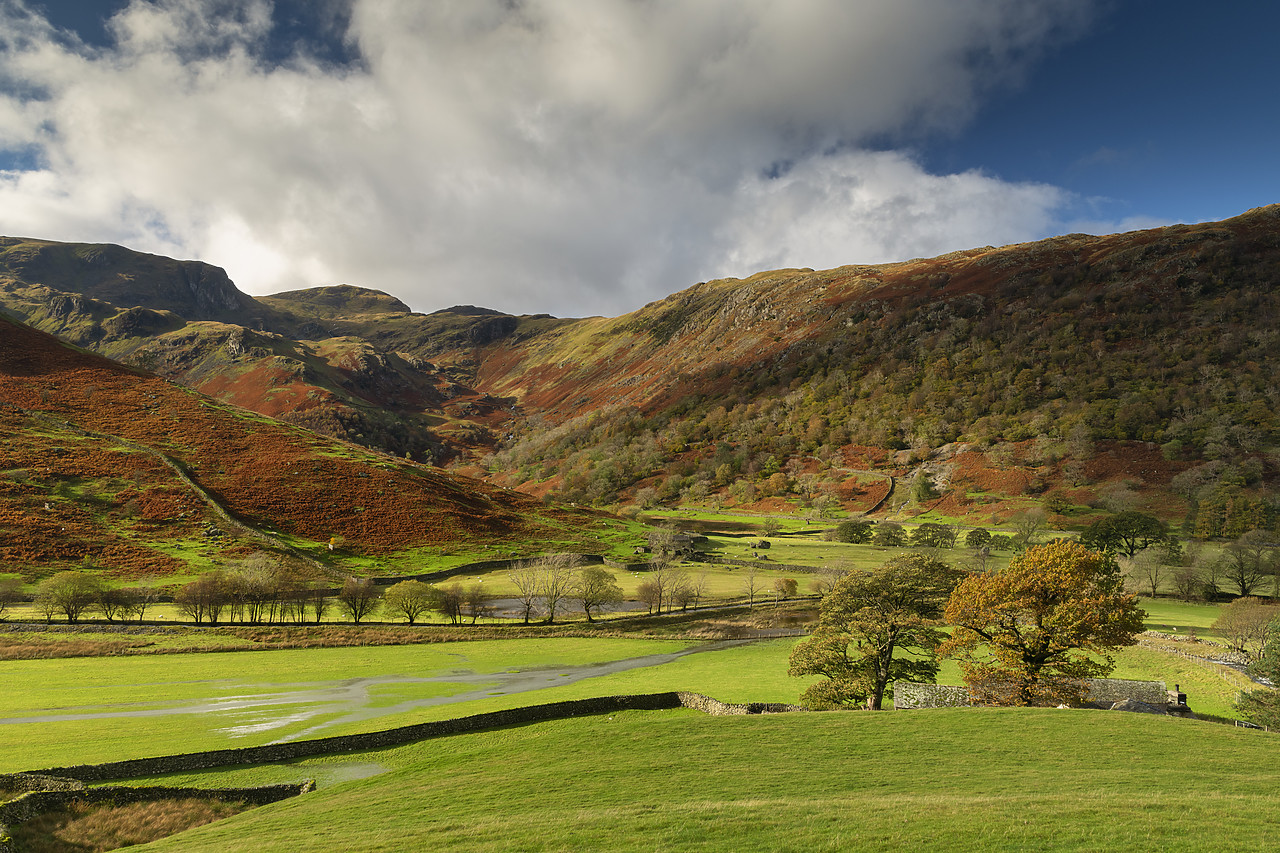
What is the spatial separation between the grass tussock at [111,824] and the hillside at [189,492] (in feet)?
185

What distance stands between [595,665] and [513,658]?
7707 millimetres

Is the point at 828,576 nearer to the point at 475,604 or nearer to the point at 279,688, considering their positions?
the point at 475,604

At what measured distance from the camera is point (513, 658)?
5159 centimetres

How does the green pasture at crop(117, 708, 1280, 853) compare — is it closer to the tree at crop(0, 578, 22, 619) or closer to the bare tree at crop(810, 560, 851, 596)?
the tree at crop(0, 578, 22, 619)

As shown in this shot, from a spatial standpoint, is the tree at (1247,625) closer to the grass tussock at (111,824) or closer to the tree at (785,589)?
the tree at (785,589)

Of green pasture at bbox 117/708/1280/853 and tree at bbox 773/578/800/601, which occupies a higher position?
green pasture at bbox 117/708/1280/853

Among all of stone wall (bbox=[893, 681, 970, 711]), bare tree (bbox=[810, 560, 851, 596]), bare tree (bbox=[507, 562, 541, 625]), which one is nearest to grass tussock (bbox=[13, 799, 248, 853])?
stone wall (bbox=[893, 681, 970, 711])

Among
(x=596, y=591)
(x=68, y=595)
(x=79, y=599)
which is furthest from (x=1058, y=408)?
(x=68, y=595)

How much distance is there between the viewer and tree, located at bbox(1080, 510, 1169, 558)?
86.8m

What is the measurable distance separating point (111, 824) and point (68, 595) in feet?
150

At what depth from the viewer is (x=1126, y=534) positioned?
288ft

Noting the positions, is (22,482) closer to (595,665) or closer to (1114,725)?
(595,665)

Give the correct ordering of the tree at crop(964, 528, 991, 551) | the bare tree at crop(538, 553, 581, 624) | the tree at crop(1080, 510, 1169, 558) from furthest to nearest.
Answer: the tree at crop(964, 528, 991, 551), the tree at crop(1080, 510, 1169, 558), the bare tree at crop(538, 553, 581, 624)

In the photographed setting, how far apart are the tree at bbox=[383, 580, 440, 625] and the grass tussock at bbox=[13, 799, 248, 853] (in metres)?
39.6
